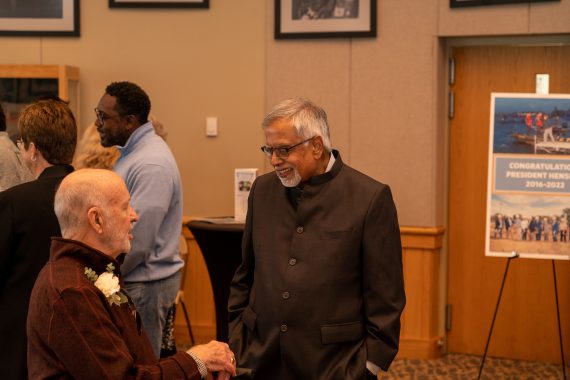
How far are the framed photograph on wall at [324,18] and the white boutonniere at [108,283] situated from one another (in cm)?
429

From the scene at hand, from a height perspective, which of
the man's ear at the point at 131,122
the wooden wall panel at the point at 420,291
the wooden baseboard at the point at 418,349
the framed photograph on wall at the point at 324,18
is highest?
the framed photograph on wall at the point at 324,18

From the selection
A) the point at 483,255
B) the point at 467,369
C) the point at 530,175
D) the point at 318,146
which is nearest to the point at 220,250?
the point at 530,175

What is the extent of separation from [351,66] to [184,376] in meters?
4.29

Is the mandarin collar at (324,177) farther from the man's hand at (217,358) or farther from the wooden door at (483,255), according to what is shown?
the wooden door at (483,255)

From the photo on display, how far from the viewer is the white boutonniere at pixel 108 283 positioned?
7.41 ft

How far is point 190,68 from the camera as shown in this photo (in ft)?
21.6

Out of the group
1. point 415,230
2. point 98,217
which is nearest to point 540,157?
point 415,230

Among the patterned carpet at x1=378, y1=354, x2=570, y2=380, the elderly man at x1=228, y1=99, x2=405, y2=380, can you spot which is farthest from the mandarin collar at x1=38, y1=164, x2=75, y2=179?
the patterned carpet at x1=378, y1=354, x2=570, y2=380

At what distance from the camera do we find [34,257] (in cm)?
310

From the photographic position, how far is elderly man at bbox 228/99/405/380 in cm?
291

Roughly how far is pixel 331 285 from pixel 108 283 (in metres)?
0.88

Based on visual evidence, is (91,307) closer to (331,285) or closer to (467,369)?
(331,285)

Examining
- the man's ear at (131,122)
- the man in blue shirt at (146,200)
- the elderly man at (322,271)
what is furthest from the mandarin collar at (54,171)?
the elderly man at (322,271)

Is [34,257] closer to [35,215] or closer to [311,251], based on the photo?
[35,215]
